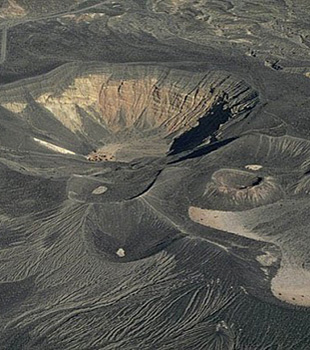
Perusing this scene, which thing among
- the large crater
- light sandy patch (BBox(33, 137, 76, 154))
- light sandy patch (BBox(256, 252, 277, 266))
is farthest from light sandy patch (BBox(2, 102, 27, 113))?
light sandy patch (BBox(256, 252, 277, 266))

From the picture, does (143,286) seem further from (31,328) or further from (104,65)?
(104,65)

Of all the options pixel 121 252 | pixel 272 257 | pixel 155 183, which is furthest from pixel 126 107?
pixel 272 257

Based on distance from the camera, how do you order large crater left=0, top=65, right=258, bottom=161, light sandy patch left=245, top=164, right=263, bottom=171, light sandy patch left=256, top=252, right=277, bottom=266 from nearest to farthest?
light sandy patch left=256, top=252, right=277, bottom=266, light sandy patch left=245, top=164, right=263, bottom=171, large crater left=0, top=65, right=258, bottom=161

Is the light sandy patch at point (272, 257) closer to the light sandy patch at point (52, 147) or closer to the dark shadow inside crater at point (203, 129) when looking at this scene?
the dark shadow inside crater at point (203, 129)

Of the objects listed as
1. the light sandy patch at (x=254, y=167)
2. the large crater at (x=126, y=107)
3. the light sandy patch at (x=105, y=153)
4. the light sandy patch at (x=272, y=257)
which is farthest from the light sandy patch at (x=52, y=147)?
the light sandy patch at (x=254, y=167)

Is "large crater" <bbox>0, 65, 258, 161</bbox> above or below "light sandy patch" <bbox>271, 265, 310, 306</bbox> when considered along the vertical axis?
below

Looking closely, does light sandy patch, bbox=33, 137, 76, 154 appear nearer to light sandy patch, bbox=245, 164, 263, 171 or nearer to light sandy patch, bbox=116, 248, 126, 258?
light sandy patch, bbox=116, 248, 126, 258

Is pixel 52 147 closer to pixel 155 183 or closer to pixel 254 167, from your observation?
pixel 155 183

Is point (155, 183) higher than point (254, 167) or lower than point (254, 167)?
lower
